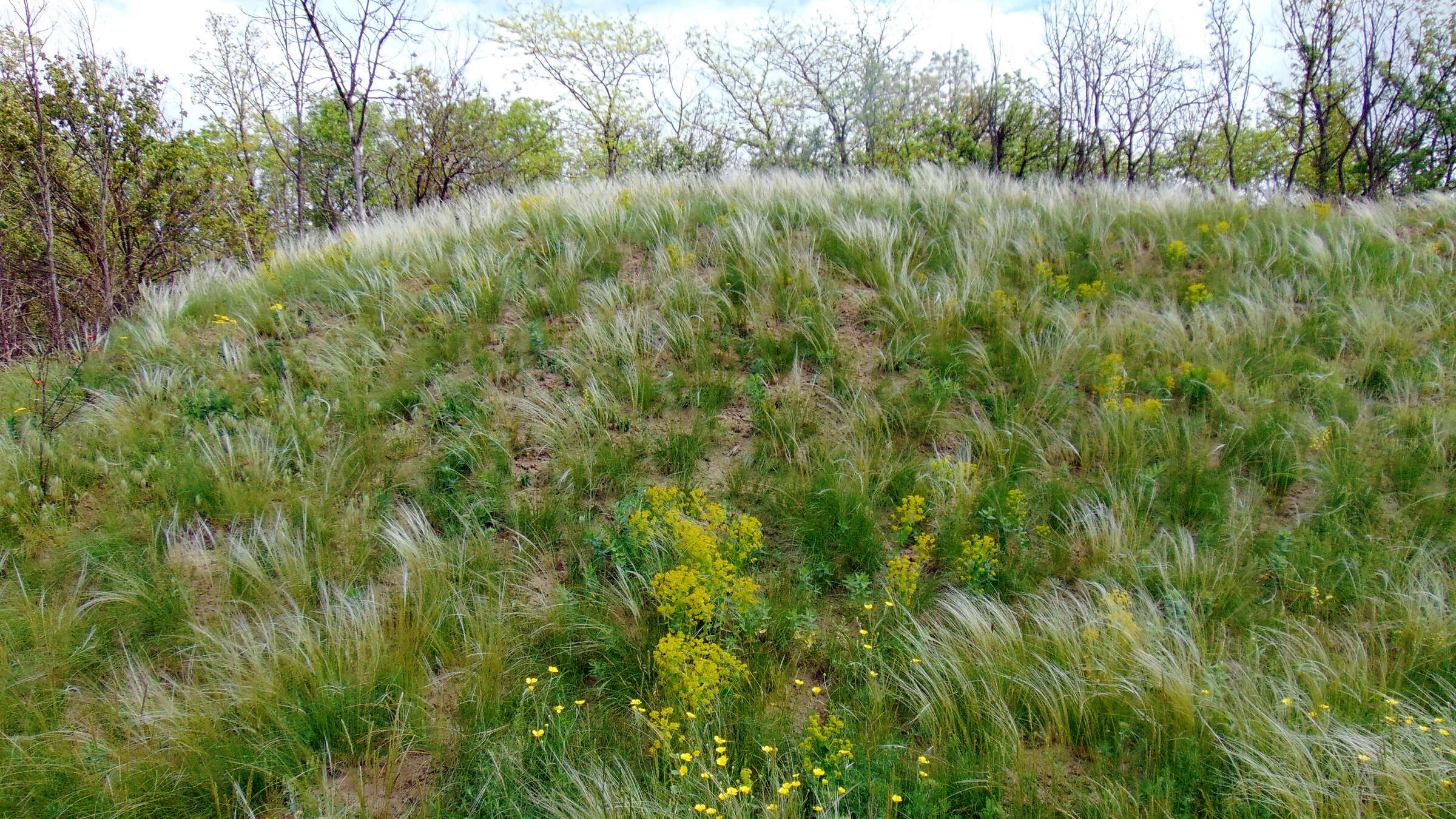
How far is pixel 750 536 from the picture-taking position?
309 cm

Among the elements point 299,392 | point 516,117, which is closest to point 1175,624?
point 299,392

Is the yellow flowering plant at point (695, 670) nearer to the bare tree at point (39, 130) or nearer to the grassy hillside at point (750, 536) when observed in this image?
the grassy hillside at point (750, 536)

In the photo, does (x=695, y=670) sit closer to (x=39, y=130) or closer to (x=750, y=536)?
(x=750, y=536)

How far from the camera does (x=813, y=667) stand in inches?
112

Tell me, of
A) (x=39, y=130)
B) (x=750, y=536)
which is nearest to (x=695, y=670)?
(x=750, y=536)

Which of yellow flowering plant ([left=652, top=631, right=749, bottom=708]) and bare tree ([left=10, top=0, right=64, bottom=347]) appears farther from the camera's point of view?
bare tree ([left=10, top=0, right=64, bottom=347])

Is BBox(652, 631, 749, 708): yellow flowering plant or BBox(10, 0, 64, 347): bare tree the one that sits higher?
BBox(10, 0, 64, 347): bare tree

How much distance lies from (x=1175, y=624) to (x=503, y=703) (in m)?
2.81

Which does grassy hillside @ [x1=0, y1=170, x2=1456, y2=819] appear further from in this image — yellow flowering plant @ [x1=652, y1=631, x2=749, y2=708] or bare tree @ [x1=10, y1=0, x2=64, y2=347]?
bare tree @ [x1=10, y1=0, x2=64, y2=347]

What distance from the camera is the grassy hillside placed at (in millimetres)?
2303

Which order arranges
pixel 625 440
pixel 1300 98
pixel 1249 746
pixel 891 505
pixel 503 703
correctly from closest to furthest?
pixel 1249 746 < pixel 503 703 < pixel 891 505 < pixel 625 440 < pixel 1300 98

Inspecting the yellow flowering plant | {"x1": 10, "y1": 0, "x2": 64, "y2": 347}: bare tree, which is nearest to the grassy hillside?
the yellow flowering plant

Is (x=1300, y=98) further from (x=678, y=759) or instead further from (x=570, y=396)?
(x=678, y=759)

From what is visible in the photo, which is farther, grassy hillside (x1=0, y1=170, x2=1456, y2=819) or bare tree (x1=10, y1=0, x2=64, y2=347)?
bare tree (x1=10, y1=0, x2=64, y2=347)
